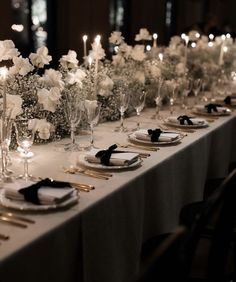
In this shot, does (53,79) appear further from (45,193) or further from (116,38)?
(116,38)

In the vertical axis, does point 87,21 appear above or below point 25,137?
above

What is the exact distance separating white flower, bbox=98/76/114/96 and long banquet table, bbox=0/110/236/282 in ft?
0.79

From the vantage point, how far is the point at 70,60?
122 inches

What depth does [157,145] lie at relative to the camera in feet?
9.64

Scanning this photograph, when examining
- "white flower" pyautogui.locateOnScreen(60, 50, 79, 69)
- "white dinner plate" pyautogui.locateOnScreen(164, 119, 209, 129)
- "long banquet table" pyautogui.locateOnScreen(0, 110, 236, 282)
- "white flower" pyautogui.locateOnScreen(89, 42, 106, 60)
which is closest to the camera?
"long banquet table" pyautogui.locateOnScreen(0, 110, 236, 282)

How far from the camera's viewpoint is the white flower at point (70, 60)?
10.2 ft

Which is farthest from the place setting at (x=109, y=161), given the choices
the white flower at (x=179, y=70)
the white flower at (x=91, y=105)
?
the white flower at (x=179, y=70)

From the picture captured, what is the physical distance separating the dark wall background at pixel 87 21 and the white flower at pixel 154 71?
2.86 metres

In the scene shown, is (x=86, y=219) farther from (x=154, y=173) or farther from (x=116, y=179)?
(x=154, y=173)

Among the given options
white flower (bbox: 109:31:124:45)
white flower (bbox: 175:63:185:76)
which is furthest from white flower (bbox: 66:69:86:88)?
white flower (bbox: 175:63:185:76)

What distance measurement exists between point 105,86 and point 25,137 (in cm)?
118

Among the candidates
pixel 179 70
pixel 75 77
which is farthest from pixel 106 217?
pixel 179 70

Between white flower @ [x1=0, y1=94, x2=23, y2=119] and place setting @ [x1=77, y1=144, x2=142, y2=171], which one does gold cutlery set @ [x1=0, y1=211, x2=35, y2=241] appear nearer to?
place setting @ [x1=77, y1=144, x2=142, y2=171]

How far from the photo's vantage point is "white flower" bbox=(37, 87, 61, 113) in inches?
107
